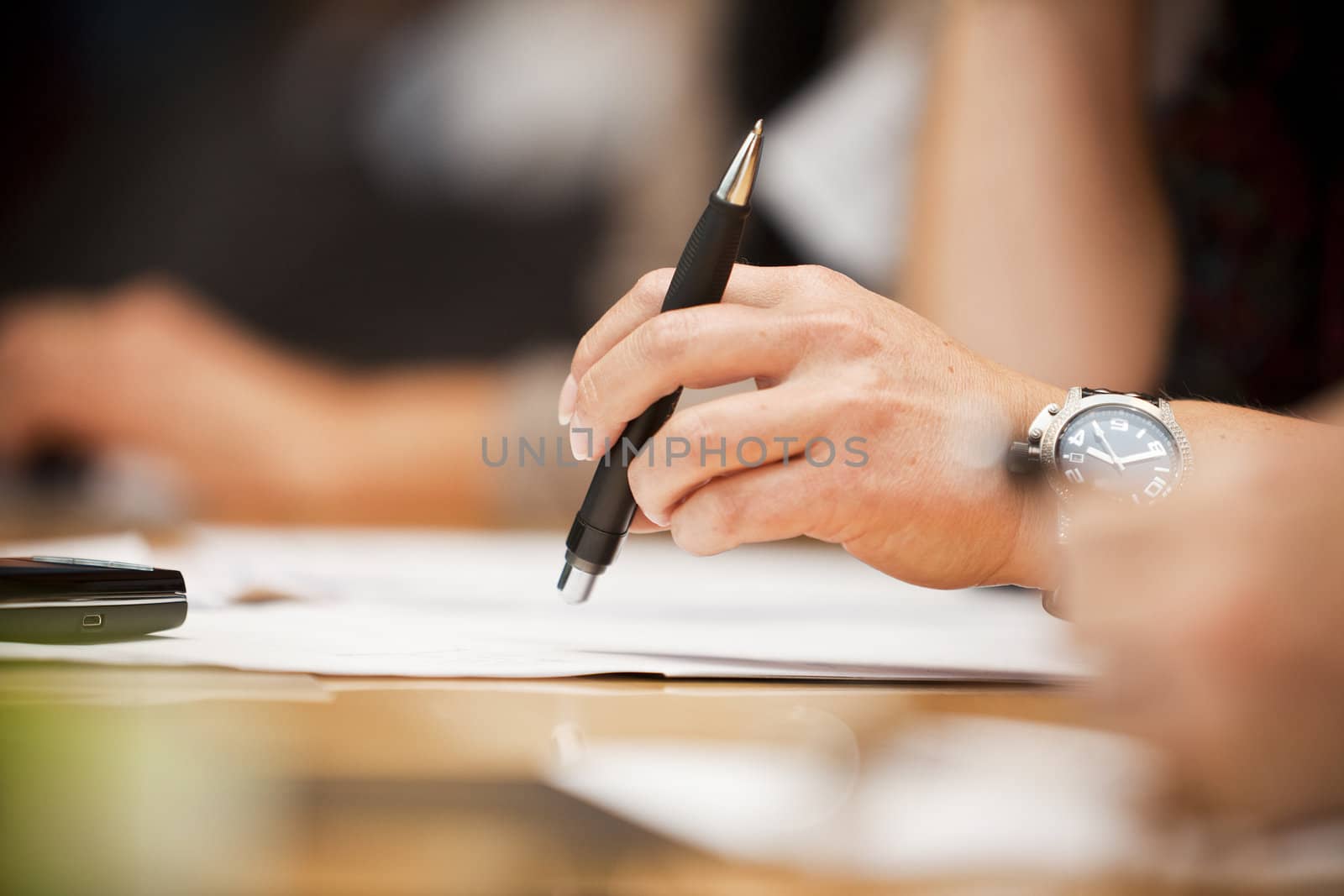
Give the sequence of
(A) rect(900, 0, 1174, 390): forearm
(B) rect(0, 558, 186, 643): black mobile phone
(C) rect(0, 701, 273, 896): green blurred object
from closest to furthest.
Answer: (C) rect(0, 701, 273, 896): green blurred object, (B) rect(0, 558, 186, 643): black mobile phone, (A) rect(900, 0, 1174, 390): forearm

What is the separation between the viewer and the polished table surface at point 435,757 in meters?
0.22

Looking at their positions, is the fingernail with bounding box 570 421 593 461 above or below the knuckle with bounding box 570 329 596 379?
below

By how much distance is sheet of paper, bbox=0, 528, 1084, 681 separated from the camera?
15.4 inches

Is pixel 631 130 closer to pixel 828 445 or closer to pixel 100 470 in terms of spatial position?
pixel 100 470

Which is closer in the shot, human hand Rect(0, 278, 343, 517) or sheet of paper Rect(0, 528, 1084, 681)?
sheet of paper Rect(0, 528, 1084, 681)

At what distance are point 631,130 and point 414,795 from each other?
4.63 feet

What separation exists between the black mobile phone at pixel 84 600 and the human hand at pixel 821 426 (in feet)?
0.59

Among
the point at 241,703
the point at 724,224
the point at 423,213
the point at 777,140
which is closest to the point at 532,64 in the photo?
the point at 423,213

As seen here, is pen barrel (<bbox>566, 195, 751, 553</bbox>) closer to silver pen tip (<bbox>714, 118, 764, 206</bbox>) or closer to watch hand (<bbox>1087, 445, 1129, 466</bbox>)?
silver pen tip (<bbox>714, 118, 764, 206</bbox>)

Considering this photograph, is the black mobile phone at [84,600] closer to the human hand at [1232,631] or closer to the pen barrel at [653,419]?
the pen barrel at [653,419]

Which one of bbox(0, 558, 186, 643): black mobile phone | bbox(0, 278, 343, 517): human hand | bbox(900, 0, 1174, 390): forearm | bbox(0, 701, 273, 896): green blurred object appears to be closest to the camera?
bbox(0, 701, 273, 896): green blurred object

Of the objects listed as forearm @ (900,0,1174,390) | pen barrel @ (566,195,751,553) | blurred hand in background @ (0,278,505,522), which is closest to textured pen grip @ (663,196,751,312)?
pen barrel @ (566,195,751,553)

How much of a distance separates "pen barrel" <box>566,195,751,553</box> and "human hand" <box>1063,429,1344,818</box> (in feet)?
0.59

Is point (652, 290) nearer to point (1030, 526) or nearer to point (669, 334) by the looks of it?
point (669, 334)
